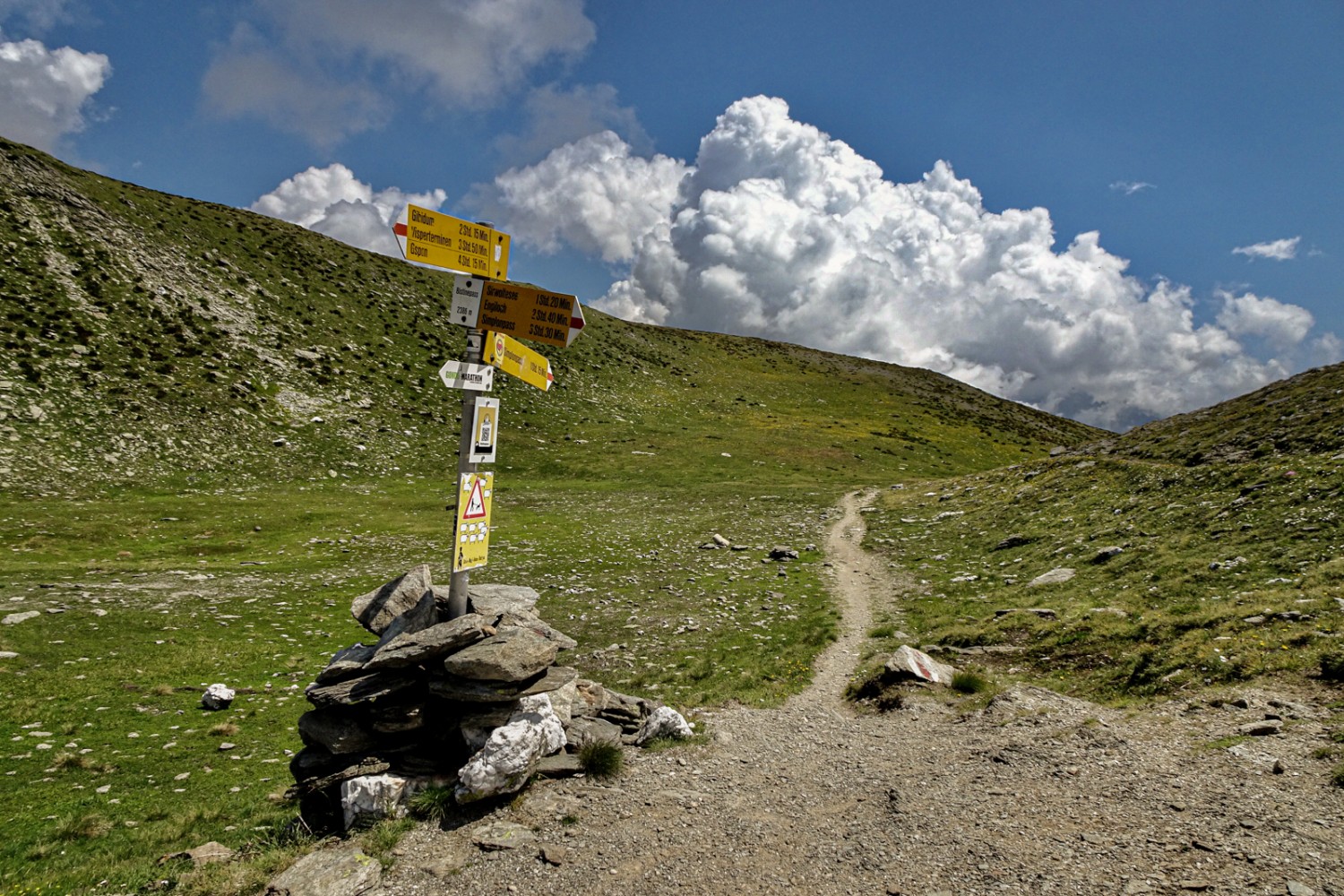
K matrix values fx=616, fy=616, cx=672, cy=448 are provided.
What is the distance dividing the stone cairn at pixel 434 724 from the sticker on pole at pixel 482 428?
2.67 metres

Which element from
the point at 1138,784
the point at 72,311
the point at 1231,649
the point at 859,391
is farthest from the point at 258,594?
the point at 859,391

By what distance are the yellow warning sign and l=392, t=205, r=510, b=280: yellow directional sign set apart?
3405mm

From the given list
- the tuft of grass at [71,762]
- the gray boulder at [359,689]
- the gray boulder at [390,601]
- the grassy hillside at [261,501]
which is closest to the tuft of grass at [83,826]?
the grassy hillside at [261,501]

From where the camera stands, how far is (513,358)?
1021 centimetres

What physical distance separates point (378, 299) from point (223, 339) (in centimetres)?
2390

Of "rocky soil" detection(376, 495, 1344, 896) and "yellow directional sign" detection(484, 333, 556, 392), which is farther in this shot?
"yellow directional sign" detection(484, 333, 556, 392)

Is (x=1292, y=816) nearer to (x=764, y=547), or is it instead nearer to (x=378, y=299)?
(x=764, y=547)

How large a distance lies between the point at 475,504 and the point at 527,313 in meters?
3.20

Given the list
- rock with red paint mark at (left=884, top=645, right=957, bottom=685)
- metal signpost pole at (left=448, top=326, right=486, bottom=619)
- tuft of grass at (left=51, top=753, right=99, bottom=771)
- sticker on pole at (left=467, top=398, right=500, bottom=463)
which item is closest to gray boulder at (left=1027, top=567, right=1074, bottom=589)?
rock with red paint mark at (left=884, top=645, right=957, bottom=685)

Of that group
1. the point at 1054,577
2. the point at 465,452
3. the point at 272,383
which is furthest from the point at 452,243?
the point at 272,383

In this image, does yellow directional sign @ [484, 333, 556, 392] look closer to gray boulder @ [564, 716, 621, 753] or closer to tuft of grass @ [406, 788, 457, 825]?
gray boulder @ [564, 716, 621, 753]

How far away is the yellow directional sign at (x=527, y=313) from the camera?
9.97 m

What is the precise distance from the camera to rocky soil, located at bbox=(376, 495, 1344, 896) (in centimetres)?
694

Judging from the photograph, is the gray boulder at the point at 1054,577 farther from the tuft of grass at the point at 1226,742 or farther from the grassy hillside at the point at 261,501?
the tuft of grass at the point at 1226,742
